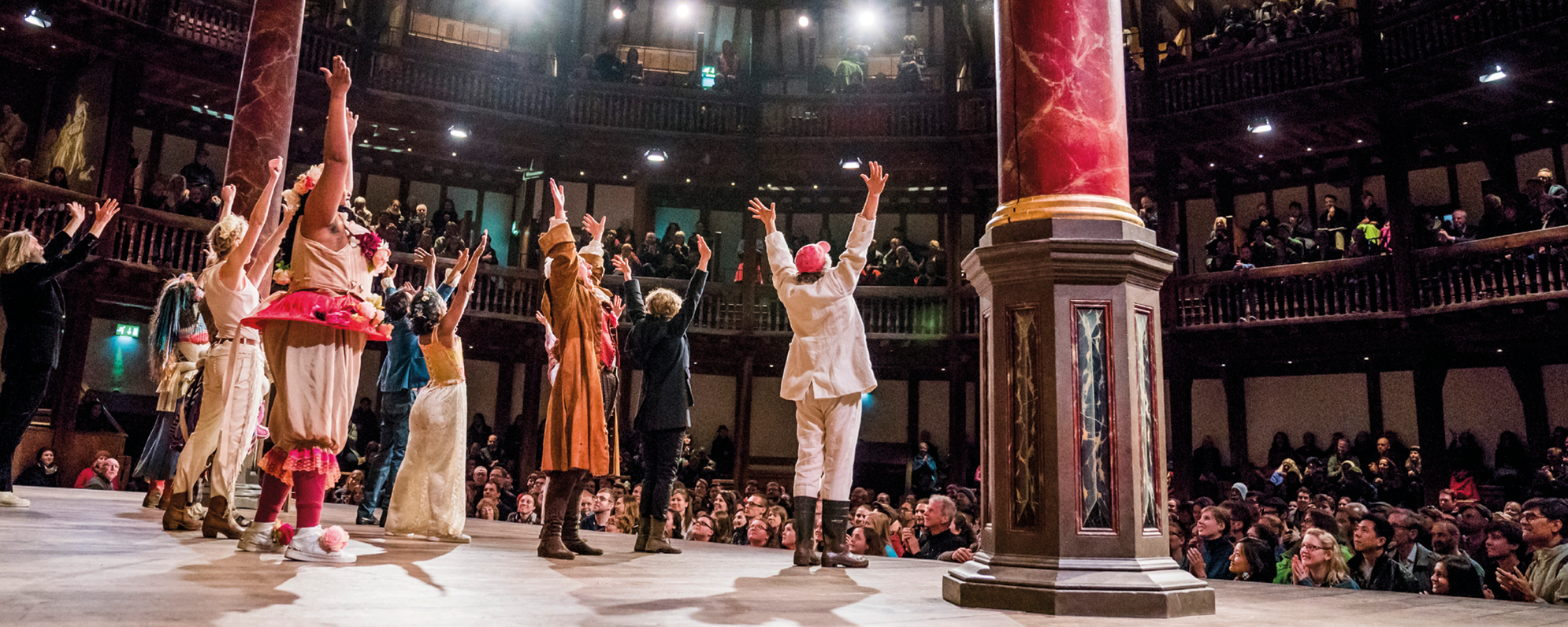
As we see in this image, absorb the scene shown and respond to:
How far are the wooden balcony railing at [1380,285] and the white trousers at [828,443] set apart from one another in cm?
1015

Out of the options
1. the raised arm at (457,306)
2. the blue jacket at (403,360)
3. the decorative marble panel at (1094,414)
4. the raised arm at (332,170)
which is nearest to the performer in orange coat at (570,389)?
the raised arm at (457,306)

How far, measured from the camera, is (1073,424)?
316cm

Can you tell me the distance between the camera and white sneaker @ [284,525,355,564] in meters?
3.53

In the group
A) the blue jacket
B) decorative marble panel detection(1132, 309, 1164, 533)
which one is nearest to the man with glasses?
decorative marble panel detection(1132, 309, 1164, 533)

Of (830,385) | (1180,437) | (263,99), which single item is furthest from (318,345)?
(1180,437)

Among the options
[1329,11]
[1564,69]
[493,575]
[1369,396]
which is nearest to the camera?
[493,575]

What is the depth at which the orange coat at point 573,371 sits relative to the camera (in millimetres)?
4383

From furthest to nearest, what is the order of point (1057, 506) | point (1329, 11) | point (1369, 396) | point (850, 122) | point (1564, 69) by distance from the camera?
point (850, 122)
point (1369, 396)
point (1329, 11)
point (1564, 69)
point (1057, 506)

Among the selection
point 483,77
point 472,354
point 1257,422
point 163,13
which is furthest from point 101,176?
point 1257,422

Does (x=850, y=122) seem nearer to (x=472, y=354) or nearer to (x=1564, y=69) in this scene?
(x=472, y=354)

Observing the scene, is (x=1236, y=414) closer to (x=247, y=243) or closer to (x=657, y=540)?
(x=657, y=540)

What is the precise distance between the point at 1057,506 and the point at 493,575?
6.19 feet

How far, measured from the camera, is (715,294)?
15.9 m

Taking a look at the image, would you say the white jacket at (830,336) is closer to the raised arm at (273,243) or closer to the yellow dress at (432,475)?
the yellow dress at (432,475)
